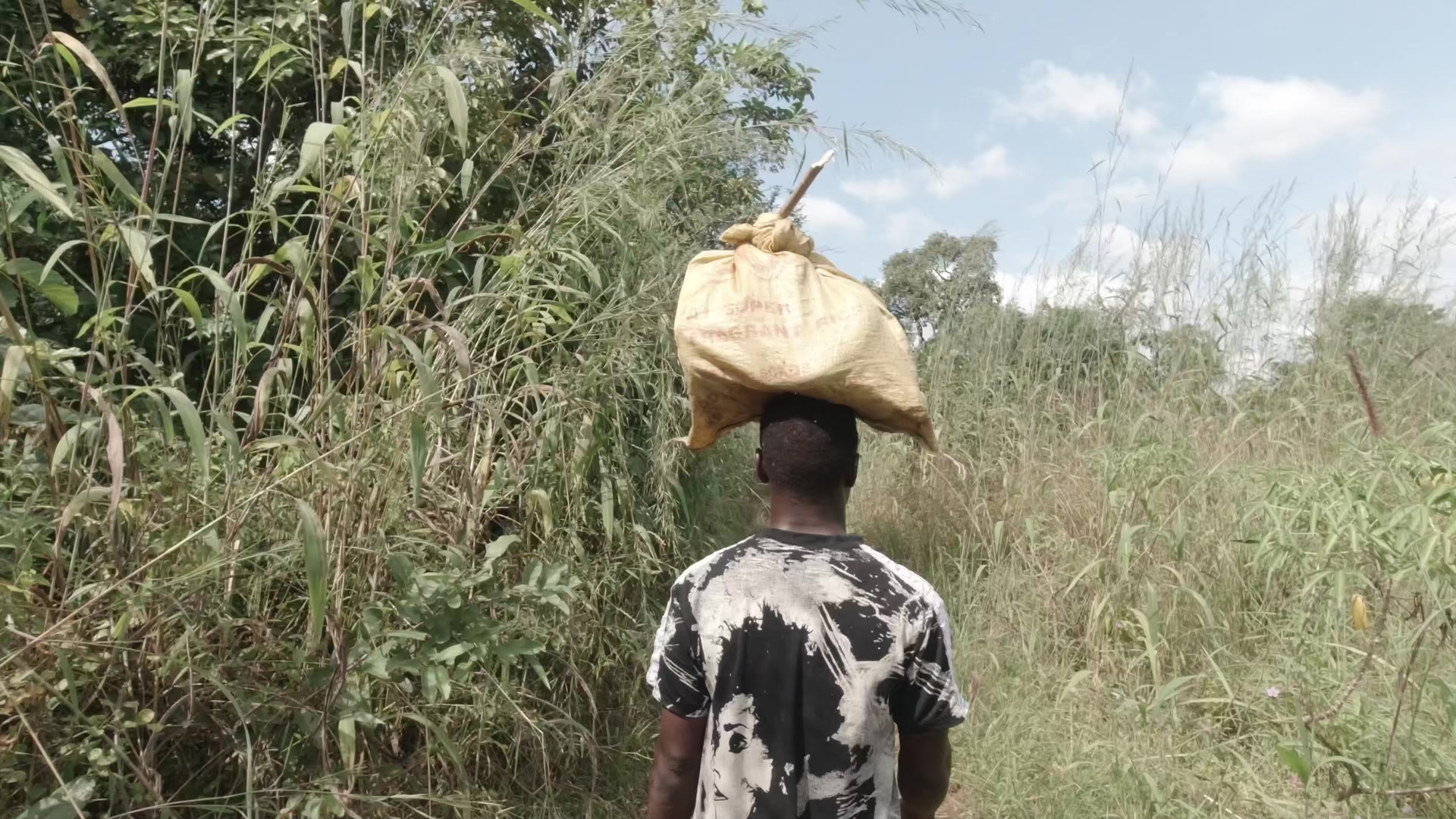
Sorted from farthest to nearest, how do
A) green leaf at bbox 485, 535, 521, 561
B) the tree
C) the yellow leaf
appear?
the tree, the yellow leaf, green leaf at bbox 485, 535, 521, 561

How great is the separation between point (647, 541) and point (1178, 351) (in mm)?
2489

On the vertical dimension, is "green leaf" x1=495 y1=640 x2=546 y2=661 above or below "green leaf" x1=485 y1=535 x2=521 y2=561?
below

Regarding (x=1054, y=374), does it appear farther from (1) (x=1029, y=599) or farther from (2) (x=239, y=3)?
(2) (x=239, y=3)

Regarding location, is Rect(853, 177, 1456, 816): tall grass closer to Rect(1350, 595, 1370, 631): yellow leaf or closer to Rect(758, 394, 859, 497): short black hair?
Rect(1350, 595, 1370, 631): yellow leaf

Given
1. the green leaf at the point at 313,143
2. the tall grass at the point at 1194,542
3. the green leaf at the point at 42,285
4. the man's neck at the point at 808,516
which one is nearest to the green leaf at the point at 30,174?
the green leaf at the point at 42,285

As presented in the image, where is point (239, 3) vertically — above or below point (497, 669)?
above

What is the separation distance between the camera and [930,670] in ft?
4.12

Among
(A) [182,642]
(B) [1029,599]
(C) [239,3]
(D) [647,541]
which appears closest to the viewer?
(A) [182,642]

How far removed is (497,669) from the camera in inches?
83.2

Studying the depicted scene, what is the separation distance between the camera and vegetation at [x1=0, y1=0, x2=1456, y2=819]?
4.99 feet

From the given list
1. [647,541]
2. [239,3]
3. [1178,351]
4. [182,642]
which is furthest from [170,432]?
[1178,351]

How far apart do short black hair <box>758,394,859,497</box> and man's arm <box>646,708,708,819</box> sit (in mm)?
374

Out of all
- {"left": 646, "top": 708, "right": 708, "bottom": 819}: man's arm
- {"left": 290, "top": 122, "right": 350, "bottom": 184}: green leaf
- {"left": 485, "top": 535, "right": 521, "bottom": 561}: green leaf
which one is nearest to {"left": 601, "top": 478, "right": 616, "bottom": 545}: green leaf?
{"left": 485, "top": 535, "right": 521, "bottom": 561}: green leaf

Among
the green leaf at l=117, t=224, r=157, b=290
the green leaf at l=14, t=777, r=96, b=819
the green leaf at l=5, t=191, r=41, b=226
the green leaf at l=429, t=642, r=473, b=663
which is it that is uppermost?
the green leaf at l=5, t=191, r=41, b=226
